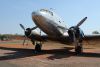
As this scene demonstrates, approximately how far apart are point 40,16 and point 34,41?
6.20 m

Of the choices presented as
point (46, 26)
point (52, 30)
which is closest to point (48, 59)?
point (46, 26)

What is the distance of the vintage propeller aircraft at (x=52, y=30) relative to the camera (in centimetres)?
2553

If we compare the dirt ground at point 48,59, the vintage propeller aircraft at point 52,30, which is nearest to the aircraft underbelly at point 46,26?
the vintage propeller aircraft at point 52,30

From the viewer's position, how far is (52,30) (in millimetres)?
27156

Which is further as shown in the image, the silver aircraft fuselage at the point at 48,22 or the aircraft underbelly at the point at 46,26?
the aircraft underbelly at the point at 46,26

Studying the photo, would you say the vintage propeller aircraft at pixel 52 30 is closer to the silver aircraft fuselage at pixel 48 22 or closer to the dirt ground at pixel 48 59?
the silver aircraft fuselage at pixel 48 22

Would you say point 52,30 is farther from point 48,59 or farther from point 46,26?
point 48,59

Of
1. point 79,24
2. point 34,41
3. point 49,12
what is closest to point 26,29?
point 34,41

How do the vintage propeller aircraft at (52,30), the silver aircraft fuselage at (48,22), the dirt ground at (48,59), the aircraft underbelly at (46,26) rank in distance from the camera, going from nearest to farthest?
1. the dirt ground at (48,59)
2. the silver aircraft fuselage at (48,22)
3. the aircraft underbelly at (46,26)
4. the vintage propeller aircraft at (52,30)

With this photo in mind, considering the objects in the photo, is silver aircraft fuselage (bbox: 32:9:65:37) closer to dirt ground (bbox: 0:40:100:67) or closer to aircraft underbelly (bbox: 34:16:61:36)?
aircraft underbelly (bbox: 34:16:61:36)

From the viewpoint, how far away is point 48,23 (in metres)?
26.3

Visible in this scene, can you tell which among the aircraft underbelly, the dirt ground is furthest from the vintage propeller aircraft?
the dirt ground

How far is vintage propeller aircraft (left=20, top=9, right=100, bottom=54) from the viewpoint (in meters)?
25.5

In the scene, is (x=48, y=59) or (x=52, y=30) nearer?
(x=48, y=59)
